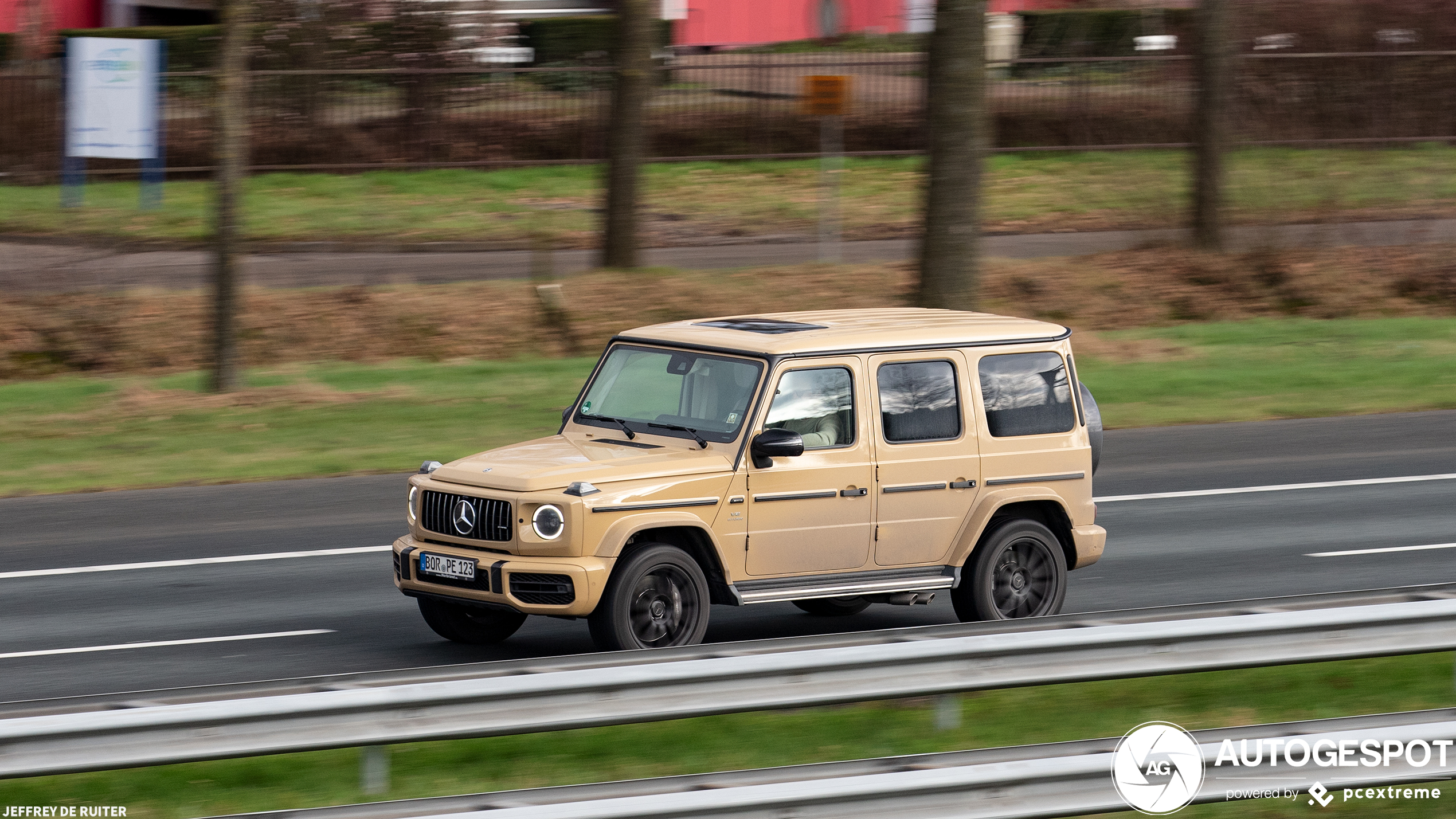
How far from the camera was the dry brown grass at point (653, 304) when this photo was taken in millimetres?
22828

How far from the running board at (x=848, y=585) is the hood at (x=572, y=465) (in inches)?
26.9

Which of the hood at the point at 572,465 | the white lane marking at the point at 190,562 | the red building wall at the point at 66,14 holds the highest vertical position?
the red building wall at the point at 66,14

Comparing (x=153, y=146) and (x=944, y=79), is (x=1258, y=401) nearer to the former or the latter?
(x=944, y=79)

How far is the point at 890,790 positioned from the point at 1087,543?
4.83 m

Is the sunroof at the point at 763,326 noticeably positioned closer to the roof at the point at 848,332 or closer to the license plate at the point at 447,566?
the roof at the point at 848,332

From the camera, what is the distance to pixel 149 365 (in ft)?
73.8

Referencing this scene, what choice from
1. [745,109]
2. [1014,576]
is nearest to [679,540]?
[1014,576]

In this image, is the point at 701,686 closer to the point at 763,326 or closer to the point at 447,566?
the point at 447,566

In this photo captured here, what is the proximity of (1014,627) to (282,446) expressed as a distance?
1149 centimetres

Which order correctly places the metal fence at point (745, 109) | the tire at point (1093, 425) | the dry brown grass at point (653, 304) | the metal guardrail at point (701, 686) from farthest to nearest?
1. the metal fence at point (745, 109)
2. the dry brown grass at point (653, 304)
3. the tire at point (1093, 425)
4. the metal guardrail at point (701, 686)

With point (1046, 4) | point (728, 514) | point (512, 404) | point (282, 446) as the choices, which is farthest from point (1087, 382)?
point (1046, 4)

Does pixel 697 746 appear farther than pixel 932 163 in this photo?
No

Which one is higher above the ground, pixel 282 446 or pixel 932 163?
pixel 932 163

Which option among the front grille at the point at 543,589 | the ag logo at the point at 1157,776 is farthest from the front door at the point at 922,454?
the ag logo at the point at 1157,776
